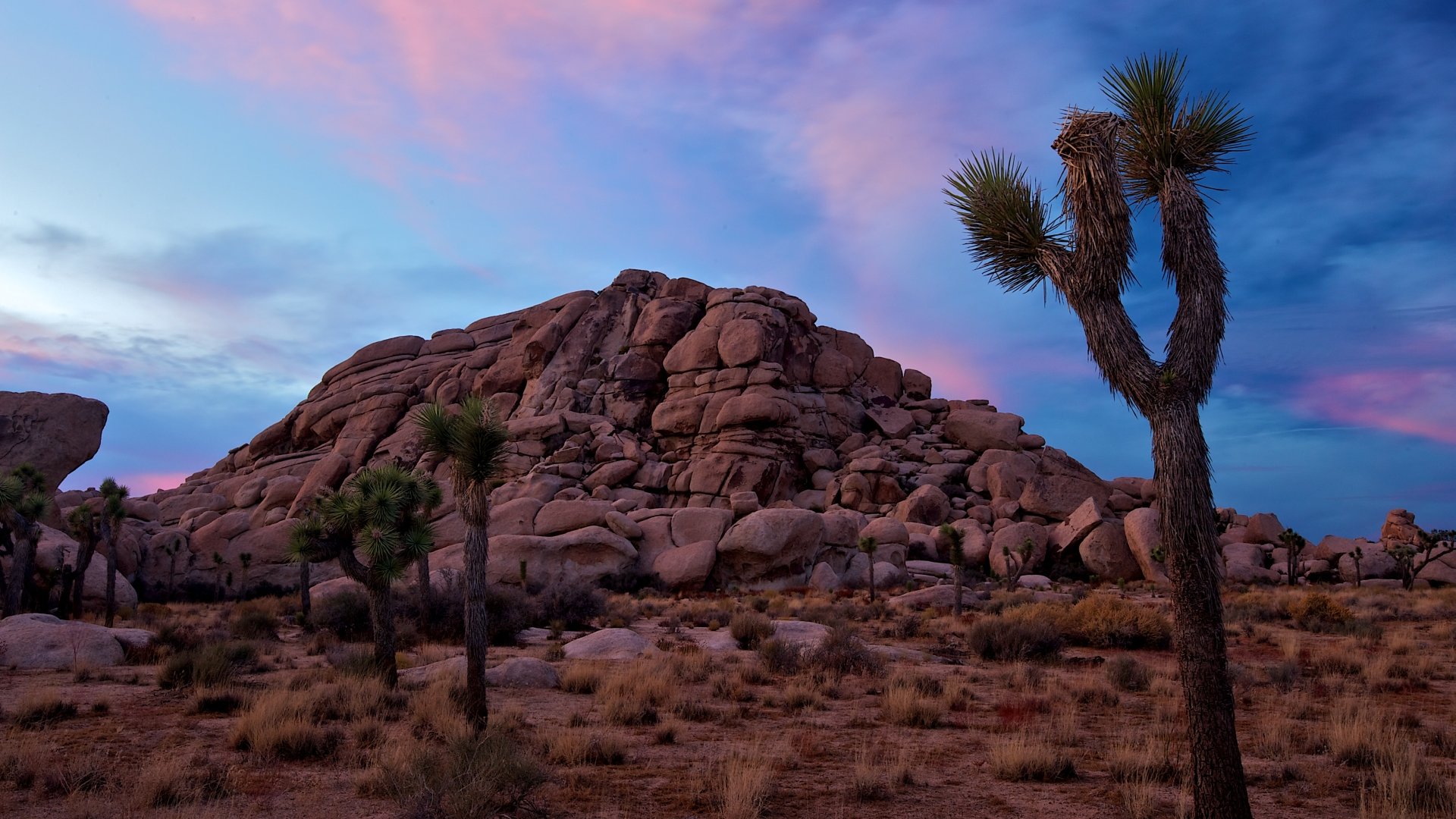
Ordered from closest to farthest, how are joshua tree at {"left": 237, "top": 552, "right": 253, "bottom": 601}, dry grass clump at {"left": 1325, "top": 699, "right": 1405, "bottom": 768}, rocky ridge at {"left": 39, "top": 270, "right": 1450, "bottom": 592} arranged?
dry grass clump at {"left": 1325, "top": 699, "right": 1405, "bottom": 768} → rocky ridge at {"left": 39, "top": 270, "right": 1450, "bottom": 592} → joshua tree at {"left": 237, "top": 552, "right": 253, "bottom": 601}

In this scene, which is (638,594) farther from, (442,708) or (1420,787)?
(1420,787)

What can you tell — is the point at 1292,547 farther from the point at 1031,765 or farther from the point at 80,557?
the point at 80,557

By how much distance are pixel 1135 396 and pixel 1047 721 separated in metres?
7.14

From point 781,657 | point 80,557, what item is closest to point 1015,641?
point 781,657

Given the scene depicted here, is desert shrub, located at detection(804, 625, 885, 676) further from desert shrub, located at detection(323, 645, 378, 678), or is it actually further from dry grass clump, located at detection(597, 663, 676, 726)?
desert shrub, located at detection(323, 645, 378, 678)

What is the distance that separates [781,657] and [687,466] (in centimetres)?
4253

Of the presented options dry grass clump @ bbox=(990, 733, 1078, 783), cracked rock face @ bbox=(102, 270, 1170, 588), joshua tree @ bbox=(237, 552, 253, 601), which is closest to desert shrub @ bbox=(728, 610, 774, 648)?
dry grass clump @ bbox=(990, 733, 1078, 783)

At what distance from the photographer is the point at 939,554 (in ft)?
160

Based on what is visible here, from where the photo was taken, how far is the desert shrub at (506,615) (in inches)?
881

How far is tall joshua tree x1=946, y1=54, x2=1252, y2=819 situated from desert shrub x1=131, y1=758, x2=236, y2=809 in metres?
8.72

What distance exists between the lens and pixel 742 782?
8086 mm

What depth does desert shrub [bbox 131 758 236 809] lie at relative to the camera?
768 centimetres

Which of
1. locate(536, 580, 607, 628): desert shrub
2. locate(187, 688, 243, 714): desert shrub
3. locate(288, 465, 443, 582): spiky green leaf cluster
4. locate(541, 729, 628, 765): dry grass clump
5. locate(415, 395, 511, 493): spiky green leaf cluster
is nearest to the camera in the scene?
locate(541, 729, 628, 765): dry grass clump

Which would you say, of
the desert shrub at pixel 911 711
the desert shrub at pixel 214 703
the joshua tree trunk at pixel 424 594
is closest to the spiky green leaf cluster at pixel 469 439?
the desert shrub at pixel 214 703
